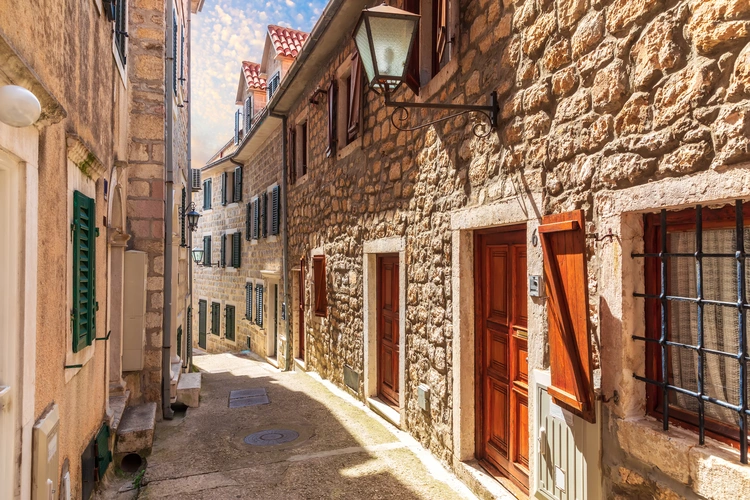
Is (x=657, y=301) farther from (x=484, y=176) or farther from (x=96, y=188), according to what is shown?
(x=96, y=188)

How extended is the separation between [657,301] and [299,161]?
8132 mm

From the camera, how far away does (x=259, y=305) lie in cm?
1366

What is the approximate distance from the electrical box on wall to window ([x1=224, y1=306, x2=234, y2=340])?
1432 cm

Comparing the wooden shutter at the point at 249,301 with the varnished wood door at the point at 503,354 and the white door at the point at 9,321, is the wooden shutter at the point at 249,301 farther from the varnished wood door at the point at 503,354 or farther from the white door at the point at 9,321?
the white door at the point at 9,321

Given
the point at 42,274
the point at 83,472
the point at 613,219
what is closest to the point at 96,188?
the point at 42,274

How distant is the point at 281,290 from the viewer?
37.2 feet

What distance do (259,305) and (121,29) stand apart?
9.27 m

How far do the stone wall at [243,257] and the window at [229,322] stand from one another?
18 centimetres

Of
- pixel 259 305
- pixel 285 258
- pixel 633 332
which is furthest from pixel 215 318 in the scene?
pixel 633 332

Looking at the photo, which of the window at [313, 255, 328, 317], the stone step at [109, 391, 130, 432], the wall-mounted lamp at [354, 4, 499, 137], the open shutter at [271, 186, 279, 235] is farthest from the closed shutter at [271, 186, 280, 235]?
the wall-mounted lamp at [354, 4, 499, 137]

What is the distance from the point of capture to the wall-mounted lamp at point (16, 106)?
1.92 meters

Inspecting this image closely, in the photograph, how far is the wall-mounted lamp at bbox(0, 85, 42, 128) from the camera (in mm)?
1923

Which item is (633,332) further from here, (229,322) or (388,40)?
(229,322)

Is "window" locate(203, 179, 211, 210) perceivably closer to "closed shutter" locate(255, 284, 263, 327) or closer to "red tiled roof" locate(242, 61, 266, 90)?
"red tiled roof" locate(242, 61, 266, 90)
